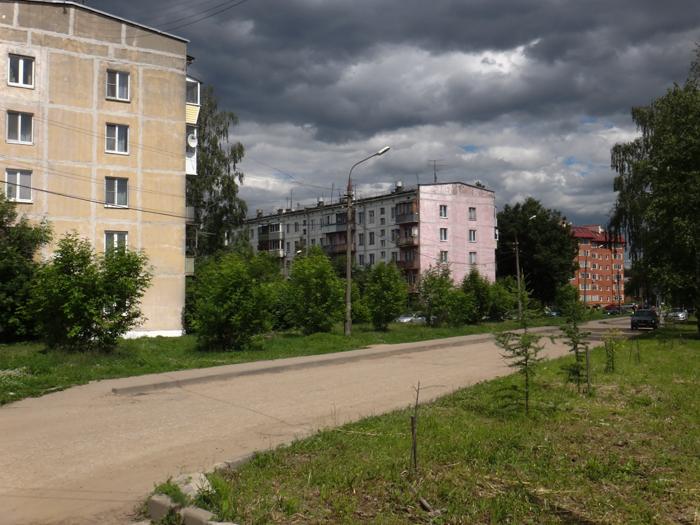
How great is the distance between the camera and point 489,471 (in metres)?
5.95

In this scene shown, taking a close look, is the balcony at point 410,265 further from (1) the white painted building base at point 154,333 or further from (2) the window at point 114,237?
(2) the window at point 114,237

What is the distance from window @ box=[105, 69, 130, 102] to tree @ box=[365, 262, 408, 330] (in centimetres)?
1512

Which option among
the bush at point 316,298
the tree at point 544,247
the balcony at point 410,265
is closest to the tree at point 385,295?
the bush at point 316,298

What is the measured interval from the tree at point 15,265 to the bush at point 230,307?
7835 mm

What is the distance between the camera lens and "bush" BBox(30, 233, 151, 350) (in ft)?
56.5

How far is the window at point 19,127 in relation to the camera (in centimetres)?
2811

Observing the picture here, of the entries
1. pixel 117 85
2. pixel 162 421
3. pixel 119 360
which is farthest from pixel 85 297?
pixel 117 85

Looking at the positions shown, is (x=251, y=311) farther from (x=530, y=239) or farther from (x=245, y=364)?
(x=530, y=239)

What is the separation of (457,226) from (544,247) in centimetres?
964

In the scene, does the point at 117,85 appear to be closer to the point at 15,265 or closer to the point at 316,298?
the point at 15,265

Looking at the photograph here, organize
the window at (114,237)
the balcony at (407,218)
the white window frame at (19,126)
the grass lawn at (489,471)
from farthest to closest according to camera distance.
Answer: the balcony at (407,218), the window at (114,237), the white window frame at (19,126), the grass lawn at (489,471)

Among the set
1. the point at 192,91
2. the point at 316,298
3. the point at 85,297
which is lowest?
the point at 316,298

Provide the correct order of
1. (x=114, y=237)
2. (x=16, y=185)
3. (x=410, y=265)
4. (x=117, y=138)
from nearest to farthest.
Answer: (x=16, y=185), (x=114, y=237), (x=117, y=138), (x=410, y=265)

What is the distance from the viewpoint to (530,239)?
6931 cm
